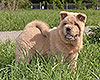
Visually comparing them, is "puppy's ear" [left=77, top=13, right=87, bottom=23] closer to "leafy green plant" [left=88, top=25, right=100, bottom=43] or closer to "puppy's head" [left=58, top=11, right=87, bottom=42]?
"puppy's head" [left=58, top=11, right=87, bottom=42]

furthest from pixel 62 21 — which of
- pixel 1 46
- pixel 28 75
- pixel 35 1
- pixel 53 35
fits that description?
pixel 35 1

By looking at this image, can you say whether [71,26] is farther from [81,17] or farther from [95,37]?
[95,37]

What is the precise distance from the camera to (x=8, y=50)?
13.2ft

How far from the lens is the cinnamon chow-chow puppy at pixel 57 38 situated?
278 centimetres

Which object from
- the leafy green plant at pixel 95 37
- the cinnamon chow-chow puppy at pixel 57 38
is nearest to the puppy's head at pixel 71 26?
the cinnamon chow-chow puppy at pixel 57 38

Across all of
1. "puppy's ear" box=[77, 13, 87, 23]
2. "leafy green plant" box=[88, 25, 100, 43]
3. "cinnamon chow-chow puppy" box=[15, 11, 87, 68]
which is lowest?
"leafy green plant" box=[88, 25, 100, 43]

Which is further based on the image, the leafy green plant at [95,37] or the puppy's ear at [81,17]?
the leafy green plant at [95,37]

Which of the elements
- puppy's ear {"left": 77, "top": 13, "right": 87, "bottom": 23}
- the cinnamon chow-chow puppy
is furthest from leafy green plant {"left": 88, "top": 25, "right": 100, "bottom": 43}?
puppy's ear {"left": 77, "top": 13, "right": 87, "bottom": 23}

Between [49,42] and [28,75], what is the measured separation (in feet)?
2.33

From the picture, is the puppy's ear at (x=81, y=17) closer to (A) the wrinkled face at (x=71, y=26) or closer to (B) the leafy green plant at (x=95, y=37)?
(A) the wrinkled face at (x=71, y=26)

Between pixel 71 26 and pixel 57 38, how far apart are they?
380mm

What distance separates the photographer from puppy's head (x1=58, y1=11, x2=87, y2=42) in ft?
8.83

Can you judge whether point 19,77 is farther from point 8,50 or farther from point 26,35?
point 8,50

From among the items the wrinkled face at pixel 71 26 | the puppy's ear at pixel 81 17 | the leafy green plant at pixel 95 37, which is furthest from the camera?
the leafy green plant at pixel 95 37
